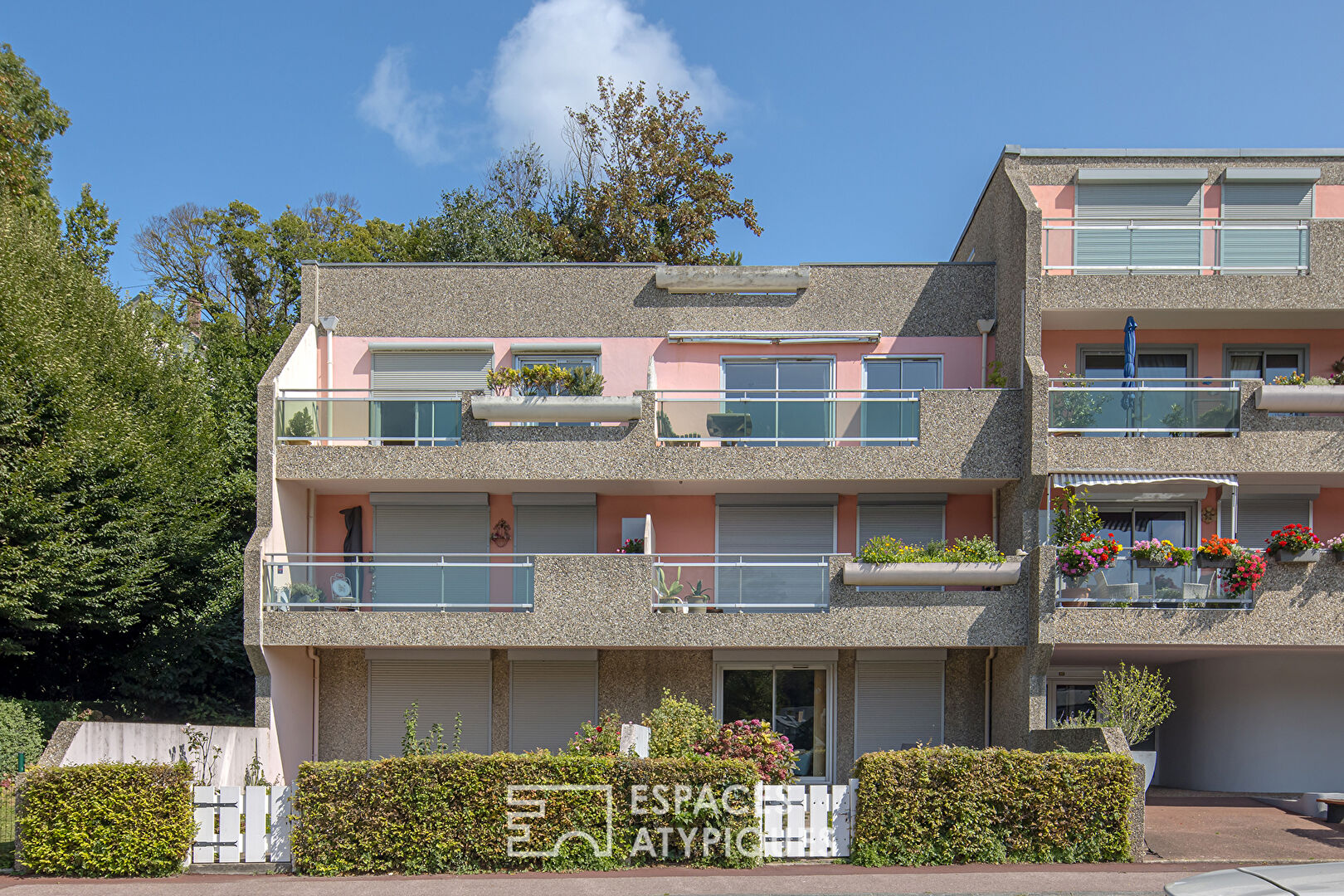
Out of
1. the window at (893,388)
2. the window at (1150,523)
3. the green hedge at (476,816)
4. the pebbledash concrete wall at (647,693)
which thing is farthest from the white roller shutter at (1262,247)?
the green hedge at (476,816)

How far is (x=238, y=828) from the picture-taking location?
13.7 metres

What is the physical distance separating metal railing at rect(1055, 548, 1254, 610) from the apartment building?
0.20ft

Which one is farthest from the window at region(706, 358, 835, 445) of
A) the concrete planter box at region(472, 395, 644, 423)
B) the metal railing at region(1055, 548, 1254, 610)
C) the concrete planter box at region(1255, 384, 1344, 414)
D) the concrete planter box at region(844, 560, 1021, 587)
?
the concrete planter box at region(1255, 384, 1344, 414)

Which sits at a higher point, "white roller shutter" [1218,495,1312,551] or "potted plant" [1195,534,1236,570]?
"white roller shutter" [1218,495,1312,551]

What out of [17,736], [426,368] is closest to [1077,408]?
[426,368]

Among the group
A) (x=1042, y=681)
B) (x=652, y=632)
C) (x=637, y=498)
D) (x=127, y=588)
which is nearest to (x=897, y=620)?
(x=1042, y=681)

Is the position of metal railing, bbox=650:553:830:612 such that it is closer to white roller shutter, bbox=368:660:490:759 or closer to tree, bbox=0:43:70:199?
white roller shutter, bbox=368:660:490:759

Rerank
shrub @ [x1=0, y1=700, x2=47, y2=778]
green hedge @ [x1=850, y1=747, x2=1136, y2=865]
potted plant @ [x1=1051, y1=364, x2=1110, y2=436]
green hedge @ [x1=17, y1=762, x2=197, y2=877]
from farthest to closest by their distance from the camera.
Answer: shrub @ [x1=0, y1=700, x2=47, y2=778]
potted plant @ [x1=1051, y1=364, x2=1110, y2=436]
green hedge @ [x1=850, y1=747, x2=1136, y2=865]
green hedge @ [x1=17, y1=762, x2=197, y2=877]

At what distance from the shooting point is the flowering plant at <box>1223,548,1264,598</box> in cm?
1706

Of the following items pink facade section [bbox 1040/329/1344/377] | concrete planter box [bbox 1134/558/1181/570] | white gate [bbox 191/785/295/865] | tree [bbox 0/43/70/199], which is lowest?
white gate [bbox 191/785/295/865]

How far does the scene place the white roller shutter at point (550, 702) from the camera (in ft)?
64.7

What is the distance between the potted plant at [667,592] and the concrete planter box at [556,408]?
2.66m

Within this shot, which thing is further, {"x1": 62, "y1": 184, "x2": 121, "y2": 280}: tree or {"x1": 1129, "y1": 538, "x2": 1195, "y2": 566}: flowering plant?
{"x1": 62, "y1": 184, "x2": 121, "y2": 280}: tree

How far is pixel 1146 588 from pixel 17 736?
19.3 meters
